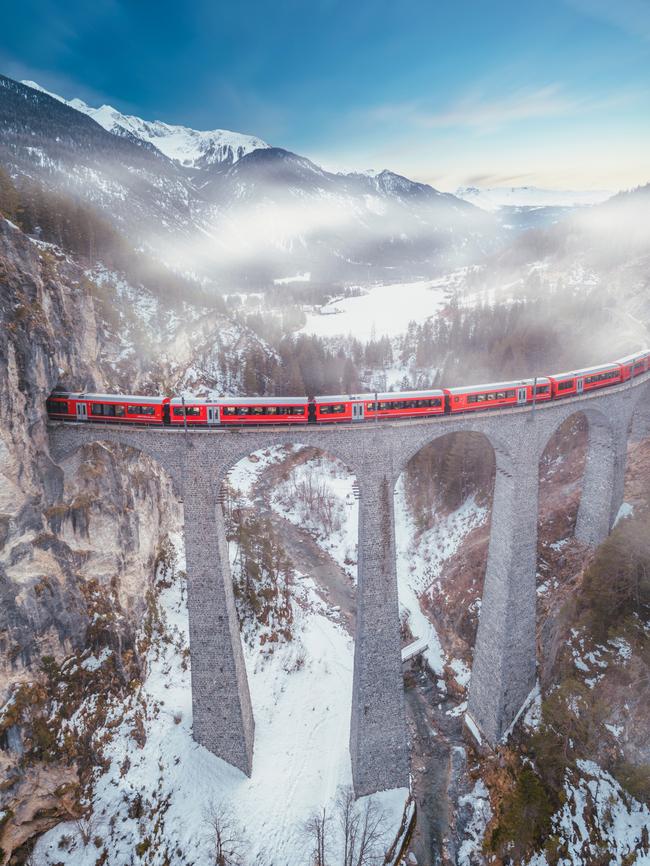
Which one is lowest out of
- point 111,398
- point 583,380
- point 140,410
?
point 140,410

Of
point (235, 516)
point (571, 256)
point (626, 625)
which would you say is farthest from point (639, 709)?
point (571, 256)

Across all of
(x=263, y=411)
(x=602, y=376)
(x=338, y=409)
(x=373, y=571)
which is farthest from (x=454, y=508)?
(x=263, y=411)

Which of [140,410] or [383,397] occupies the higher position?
[383,397]

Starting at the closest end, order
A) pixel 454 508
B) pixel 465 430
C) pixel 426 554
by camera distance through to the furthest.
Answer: pixel 465 430
pixel 426 554
pixel 454 508

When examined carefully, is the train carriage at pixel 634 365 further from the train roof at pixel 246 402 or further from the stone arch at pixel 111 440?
the stone arch at pixel 111 440

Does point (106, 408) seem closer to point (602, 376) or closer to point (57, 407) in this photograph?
point (57, 407)

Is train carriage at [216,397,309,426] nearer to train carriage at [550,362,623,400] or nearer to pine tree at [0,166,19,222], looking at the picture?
train carriage at [550,362,623,400]
